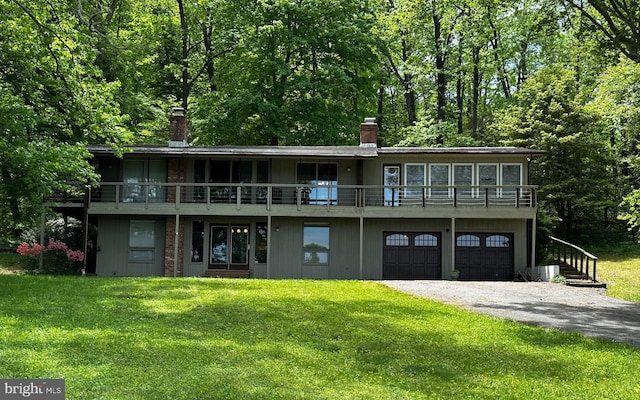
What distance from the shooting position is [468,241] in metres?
21.6

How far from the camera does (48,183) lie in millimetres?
13773

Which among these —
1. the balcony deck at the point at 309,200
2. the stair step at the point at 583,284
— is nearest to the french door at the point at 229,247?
the balcony deck at the point at 309,200

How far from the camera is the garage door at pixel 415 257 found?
21469mm

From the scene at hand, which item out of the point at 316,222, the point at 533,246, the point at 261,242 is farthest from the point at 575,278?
the point at 261,242

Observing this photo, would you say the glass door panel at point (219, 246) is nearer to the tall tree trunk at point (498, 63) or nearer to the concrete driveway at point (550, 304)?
the concrete driveway at point (550, 304)

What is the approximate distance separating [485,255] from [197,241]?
1118cm

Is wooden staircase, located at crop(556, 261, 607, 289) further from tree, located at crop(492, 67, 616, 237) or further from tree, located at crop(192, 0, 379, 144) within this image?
tree, located at crop(192, 0, 379, 144)

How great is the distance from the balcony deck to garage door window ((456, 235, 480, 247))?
4.39 feet

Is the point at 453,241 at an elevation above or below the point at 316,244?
above

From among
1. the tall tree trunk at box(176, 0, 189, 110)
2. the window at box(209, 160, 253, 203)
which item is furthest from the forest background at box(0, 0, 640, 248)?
the window at box(209, 160, 253, 203)

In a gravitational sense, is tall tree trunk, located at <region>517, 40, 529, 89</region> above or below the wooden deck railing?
above

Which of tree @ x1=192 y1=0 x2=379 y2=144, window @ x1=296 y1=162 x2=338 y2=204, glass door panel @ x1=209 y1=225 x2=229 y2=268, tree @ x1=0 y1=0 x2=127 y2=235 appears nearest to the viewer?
tree @ x1=0 y1=0 x2=127 y2=235

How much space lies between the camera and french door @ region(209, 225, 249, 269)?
21.4m

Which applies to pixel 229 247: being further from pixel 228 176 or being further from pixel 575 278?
pixel 575 278
